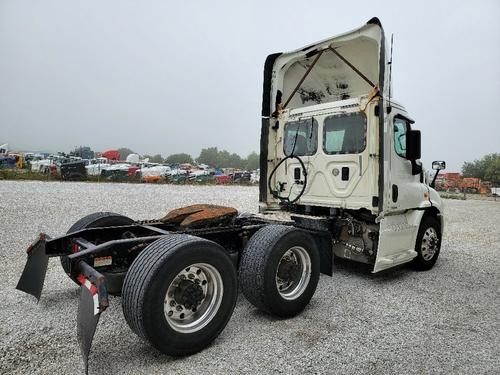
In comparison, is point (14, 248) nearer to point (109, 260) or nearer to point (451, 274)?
point (109, 260)

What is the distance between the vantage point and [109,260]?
313 cm

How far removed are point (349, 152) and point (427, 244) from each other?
2.10 metres

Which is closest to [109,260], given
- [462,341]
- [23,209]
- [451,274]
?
[462,341]

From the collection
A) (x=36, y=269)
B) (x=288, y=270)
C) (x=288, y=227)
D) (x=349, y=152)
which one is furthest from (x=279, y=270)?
(x=36, y=269)

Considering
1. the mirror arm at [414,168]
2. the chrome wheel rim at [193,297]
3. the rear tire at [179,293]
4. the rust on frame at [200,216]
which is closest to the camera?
the rear tire at [179,293]

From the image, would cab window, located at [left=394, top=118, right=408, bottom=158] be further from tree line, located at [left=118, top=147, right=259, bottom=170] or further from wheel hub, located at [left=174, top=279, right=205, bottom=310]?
tree line, located at [left=118, top=147, right=259, bottom=170]

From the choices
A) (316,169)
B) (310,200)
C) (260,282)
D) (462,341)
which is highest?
(316,169)

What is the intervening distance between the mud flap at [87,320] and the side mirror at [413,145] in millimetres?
4622

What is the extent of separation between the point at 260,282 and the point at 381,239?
2.12 m

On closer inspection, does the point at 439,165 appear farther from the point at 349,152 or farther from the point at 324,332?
the point at 324,332

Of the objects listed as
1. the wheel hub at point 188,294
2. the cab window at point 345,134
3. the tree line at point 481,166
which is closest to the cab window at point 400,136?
the cab window at point 345,134

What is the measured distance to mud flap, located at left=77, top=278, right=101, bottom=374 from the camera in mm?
2416

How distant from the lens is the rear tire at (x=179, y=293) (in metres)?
2.67

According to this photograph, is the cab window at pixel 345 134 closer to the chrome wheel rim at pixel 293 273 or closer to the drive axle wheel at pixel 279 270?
the drive axle wheel at pixel 279 270
